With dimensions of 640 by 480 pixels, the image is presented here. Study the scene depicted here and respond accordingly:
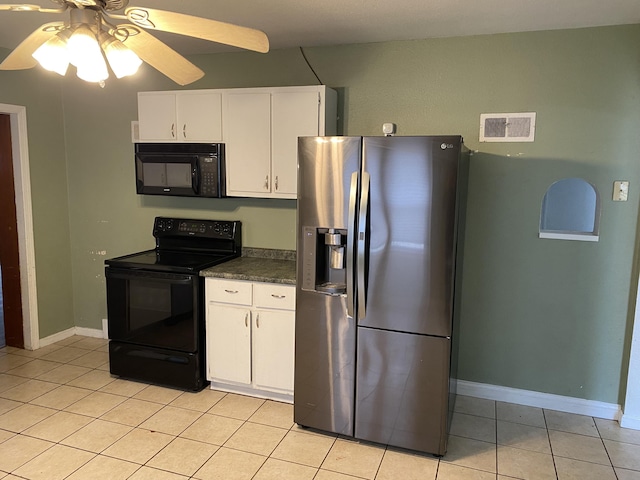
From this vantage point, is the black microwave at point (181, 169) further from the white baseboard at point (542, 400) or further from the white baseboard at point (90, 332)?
the white baseboard at point (542, 400)

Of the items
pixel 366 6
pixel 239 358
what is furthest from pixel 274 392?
pixel 366 6

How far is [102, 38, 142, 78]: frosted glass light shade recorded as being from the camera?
1.72m

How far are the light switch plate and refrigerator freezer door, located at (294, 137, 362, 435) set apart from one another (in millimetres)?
1668

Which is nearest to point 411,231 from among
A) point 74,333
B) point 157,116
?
point 157,116

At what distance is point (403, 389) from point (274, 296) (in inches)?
40.0

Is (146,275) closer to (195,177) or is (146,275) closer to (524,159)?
(195,177)

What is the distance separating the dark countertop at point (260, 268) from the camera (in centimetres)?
322

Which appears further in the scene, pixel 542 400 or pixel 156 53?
pixel 542 400

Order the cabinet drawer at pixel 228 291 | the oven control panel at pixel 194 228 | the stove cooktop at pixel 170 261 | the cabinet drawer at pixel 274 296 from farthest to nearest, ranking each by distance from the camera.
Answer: the oven control panel at pixel 194 228
the stove cooktop at pixel 170 261
the cabinet drawer at pixel 228 291
the cabinet drawer at pixel 274 296

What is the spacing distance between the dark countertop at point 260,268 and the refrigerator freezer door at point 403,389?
741 mm

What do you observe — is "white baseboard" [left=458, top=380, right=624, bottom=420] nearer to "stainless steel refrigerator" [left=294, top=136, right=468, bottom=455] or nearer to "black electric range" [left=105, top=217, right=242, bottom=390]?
"stainless steel refrigerator" [left=294, top=136, right=468, bottom=455]

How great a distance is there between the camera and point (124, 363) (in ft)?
11.8

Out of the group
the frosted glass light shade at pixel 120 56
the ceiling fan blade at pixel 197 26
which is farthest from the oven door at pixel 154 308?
the ceiling fan blade at pixel 197 26

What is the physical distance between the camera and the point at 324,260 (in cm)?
287
